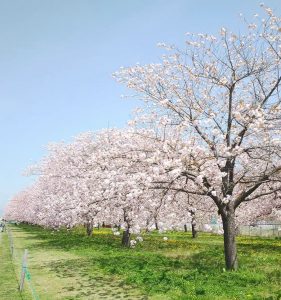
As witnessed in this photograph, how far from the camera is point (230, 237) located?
55.1 ft

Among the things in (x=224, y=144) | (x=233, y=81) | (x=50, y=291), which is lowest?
(x=50, y=291)

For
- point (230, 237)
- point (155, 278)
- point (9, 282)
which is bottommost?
point (9, 282)

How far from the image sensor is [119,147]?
54.0ft

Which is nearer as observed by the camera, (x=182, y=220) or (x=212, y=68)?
(x=182, y=220)

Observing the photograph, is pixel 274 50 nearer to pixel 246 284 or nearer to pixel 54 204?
pixel 246 284

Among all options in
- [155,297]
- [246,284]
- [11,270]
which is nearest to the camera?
[155,297]

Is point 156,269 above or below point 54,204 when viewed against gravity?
below

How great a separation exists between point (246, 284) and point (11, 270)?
1181 cm

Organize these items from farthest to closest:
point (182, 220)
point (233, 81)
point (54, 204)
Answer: point (54, 204) < point (233, 81) < point (182, 220)

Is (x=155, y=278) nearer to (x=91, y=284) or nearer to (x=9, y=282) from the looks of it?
(x=91, y=284)

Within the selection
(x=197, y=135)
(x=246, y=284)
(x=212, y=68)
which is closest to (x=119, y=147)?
(x=197, y=135)

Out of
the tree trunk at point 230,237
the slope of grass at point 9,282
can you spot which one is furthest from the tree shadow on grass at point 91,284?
the tree trunk at point 230,237

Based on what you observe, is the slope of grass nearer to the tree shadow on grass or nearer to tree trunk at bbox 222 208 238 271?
the tree shadow on grass

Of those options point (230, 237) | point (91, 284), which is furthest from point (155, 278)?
point (230, 237)
